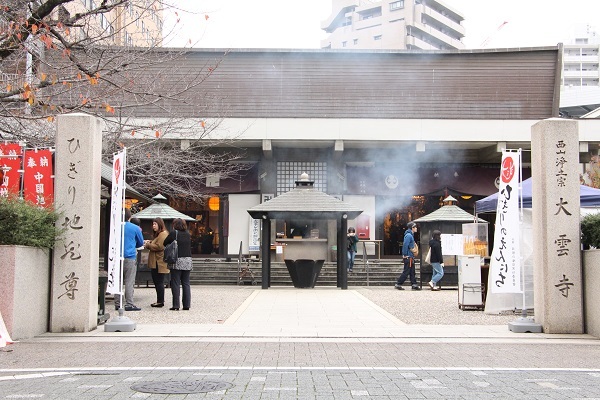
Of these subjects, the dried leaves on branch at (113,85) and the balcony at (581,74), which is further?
the balcony at (581,74)

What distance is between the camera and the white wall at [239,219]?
28531 mm

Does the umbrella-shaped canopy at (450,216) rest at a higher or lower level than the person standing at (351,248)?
higher

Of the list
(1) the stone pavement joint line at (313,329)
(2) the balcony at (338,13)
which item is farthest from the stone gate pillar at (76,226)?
(2) the balcony at (338,13)

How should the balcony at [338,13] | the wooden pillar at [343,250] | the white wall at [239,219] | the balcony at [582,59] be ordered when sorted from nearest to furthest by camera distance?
the wooden pillar at [343,250], the white wall at [239,219], the balcony at [338,13], the balcony at [582,59]

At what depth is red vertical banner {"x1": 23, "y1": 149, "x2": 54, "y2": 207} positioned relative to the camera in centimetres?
1145

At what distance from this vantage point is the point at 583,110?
57.5 metres

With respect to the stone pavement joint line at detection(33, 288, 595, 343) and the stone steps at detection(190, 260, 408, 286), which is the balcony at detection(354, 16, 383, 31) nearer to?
the stone steps at detection(190, 260, 408, 286)

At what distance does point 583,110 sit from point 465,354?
55018mm

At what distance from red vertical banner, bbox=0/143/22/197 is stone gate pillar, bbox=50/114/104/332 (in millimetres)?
2173

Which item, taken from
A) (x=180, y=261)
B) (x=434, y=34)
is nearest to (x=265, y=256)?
(x=180, y=261)

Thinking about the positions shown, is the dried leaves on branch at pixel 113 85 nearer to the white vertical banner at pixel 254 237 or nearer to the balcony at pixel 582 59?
the white vertical banner at pixel 254 237

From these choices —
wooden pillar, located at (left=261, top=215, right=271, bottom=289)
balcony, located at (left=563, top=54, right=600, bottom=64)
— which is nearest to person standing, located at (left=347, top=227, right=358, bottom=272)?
wooden pillar, located at (left=261, top=215, right=271, bottom=289)

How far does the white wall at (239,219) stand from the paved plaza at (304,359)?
1511cm

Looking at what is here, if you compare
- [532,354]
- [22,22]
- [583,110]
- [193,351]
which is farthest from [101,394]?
[583,110]
